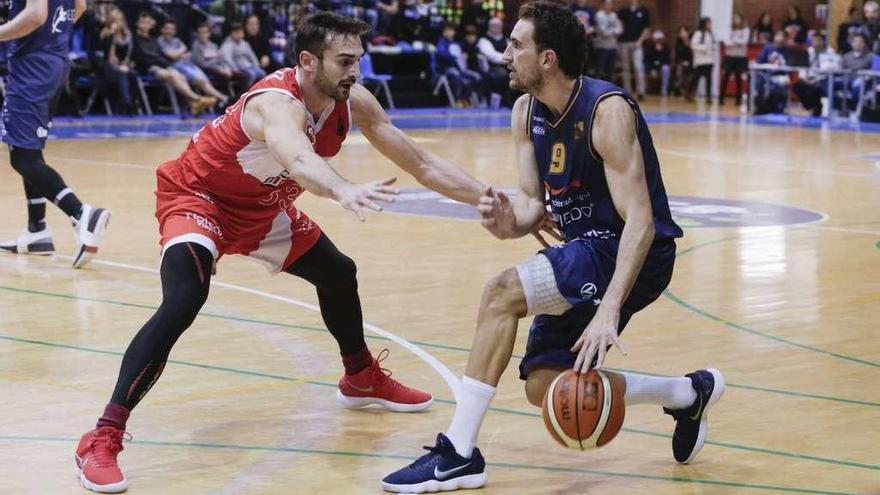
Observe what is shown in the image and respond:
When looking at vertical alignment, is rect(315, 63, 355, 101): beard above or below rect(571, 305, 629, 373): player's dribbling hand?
above

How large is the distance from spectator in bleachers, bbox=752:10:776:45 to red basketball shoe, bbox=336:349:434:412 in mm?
22877

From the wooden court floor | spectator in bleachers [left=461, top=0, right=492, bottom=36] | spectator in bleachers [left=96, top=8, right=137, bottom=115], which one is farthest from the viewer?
spectator in bleachers [left=461, top=0, right=492, bottom=36]

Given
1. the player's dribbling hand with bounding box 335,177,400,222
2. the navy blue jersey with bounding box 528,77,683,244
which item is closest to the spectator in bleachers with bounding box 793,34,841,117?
the navy blue jersey with bounding box 528,77,683,244

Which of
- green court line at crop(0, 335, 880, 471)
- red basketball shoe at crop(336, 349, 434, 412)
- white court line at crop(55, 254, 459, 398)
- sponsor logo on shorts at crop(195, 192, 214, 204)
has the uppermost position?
sponsor logo on shorts at crop(195, 192, 214, 204)

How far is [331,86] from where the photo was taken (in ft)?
15.5

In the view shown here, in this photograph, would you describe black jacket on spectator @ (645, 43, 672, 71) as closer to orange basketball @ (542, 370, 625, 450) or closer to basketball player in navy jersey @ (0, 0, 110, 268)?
basketball player in navy jersey @ (0, 0, 110, 268)

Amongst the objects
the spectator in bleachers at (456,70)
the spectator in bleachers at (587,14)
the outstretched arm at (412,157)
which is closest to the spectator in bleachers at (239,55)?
the spectator in bleachers at (456,70)

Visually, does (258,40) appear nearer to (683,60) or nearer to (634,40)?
(634,40)

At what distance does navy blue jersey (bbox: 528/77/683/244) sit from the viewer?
4.41 m

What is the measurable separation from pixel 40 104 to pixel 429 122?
12136 millimetres

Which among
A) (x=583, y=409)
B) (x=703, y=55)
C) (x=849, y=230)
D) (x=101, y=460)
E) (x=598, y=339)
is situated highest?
(x=598, y=339)

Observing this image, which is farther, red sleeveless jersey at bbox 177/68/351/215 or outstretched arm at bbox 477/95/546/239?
red sleeveless jersey at bbox 177/68/351/215

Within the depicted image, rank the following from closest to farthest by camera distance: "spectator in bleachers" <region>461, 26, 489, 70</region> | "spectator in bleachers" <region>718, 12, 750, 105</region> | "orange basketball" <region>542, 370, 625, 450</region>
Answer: "orange basketball" <region>542, 370, 625, 450</region> → "spectator in bleachers" <region>461, 26, 489, 70</region> → "spectator in bleachers" <region>718, 12, 750, 105</region>

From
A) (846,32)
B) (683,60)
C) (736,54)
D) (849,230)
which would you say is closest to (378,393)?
(849,230)
